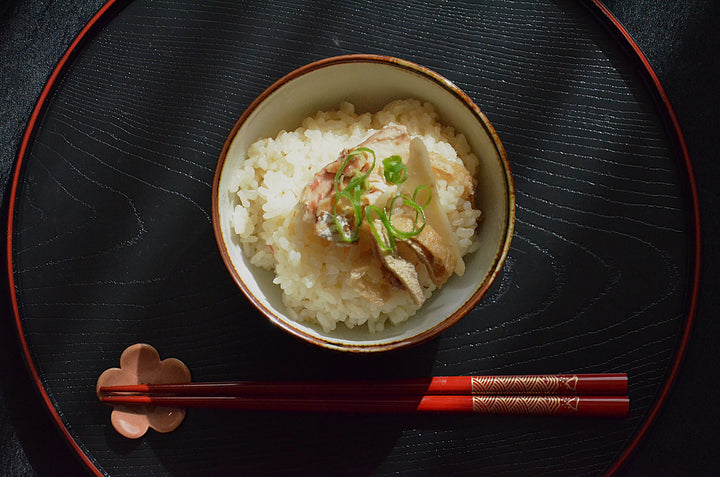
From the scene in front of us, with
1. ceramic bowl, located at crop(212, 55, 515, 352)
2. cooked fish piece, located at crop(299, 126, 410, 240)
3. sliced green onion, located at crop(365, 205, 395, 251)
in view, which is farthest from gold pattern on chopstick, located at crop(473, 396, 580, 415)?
cooked fish piece, located at crop(299, 126, 410, 240)

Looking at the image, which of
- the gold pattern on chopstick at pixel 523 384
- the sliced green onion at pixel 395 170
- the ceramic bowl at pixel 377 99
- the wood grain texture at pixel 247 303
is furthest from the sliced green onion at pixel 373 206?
the gold pattern on chopstick at pixel 523 384

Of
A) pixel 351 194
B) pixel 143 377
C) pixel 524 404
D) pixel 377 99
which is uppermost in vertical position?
pixel 377 99

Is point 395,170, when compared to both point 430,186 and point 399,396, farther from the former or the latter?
point 399,396

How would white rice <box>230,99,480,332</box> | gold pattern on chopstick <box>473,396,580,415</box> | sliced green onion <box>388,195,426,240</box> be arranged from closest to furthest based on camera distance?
sliced green onion <box>388,195,426,240</box> < white rice <box>230,99,480,332</box> < gold pattern on chopstick <box>473,396,580,415</box>

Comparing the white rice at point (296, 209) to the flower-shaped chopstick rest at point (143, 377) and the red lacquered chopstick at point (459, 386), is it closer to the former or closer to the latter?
the red lacquered chopstick at point (459, 386)

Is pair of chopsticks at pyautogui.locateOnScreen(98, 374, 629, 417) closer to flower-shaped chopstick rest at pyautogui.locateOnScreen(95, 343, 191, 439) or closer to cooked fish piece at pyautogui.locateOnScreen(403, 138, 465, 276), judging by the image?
flower-shaped chopstick rest at pyautogui.locateOnScreen(95, 343, 191, 439)

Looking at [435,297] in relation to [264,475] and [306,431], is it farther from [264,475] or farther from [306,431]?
[264,475]

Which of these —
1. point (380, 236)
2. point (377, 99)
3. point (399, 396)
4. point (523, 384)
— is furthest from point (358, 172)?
point (523, 384)
